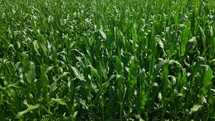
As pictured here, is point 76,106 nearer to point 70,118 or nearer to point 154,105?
point 70,118

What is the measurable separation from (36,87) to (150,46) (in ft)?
3.57

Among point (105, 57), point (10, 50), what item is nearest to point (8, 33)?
point (10, 50)

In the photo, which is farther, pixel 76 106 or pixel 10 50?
pixel 10 50

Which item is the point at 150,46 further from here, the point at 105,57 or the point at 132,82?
the point at 132,82

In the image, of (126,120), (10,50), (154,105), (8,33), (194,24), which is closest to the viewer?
(126,120)

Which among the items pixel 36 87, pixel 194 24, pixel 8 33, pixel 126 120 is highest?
pixel 8 33

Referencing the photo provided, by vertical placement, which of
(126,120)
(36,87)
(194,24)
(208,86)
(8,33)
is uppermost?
(8,33)

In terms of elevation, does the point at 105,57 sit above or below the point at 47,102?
above

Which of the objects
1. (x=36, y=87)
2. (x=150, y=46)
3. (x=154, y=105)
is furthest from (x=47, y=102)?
(x=150, y=46)

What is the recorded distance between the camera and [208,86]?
2.10 meters

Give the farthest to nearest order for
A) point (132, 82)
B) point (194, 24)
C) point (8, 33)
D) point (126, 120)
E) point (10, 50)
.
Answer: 1. point (8, 33)
2. point (10, 50)
3. point (194, 24)
4. point (126, 120)
5. point (132, 82)

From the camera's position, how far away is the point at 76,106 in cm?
243

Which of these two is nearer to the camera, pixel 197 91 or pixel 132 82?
pixel 132 82

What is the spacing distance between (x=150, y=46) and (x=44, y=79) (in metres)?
1.03
